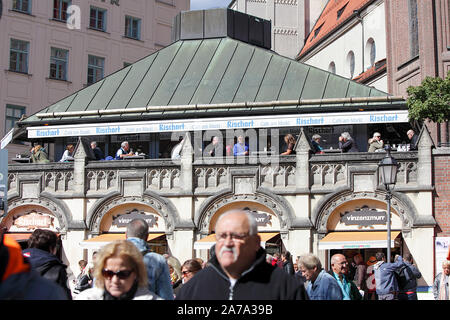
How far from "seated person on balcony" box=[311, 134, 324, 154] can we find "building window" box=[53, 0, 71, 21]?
23.2m

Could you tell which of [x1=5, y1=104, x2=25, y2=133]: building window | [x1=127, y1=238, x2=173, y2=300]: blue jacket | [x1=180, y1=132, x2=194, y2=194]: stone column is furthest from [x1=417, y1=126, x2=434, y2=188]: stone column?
[x1=5, y1=104, x2=25, y2=133]: building window

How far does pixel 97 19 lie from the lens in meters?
46.1

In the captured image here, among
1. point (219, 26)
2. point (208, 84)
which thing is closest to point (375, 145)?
point (208, 84)

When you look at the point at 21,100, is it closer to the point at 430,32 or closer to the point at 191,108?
the point at 191,108

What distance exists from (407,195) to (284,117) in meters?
5.15

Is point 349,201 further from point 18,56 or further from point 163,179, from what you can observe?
point 18,56

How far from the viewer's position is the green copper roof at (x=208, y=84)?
28.0 metres

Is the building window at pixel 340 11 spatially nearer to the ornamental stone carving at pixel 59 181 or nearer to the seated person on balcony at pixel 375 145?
the seated person on balcony at pixel 375 145

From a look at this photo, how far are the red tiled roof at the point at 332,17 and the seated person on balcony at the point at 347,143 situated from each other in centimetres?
2598

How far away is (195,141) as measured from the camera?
90.8ft

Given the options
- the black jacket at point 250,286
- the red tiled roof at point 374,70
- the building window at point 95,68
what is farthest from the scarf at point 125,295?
the red tiled roof at point 374,70

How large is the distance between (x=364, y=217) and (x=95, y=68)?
994 inches

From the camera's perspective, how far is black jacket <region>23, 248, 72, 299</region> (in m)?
7.41

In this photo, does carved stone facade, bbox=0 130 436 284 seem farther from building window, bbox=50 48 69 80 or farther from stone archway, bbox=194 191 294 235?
building window, bbox=50 48 69 80
